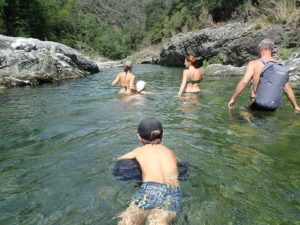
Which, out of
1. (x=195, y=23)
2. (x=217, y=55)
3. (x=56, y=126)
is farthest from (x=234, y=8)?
(x=56, y=126)

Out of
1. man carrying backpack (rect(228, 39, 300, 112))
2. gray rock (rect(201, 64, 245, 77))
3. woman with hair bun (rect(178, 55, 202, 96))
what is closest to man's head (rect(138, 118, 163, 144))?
man carrying backpack (rect(228, 39, 300, 112))

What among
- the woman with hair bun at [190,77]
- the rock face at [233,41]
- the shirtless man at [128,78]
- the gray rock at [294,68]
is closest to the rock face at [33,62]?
the shirtless man at [128,78]

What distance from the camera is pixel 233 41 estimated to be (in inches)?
888

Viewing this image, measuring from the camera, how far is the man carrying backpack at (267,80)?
7312 millimetres

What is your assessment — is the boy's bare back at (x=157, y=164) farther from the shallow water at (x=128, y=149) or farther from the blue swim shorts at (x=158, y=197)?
the shallow water at (x=128, y=149)

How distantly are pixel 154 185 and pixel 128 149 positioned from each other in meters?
2.23

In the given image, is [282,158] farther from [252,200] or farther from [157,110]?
[157,110]

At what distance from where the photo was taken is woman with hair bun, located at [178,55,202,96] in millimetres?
10523

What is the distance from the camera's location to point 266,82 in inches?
289

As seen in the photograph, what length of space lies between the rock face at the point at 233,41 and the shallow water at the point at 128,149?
1081 centimetres

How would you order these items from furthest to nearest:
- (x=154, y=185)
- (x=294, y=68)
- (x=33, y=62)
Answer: (x=33, y=62)
(x=294, y=68)
(x=154, y=185)

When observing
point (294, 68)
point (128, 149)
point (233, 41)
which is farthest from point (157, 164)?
point (233, 41)

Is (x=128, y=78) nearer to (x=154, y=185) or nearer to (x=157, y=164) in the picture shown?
(x=157, y=164)

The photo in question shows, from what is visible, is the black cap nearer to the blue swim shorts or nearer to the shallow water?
the blue swim shorts
